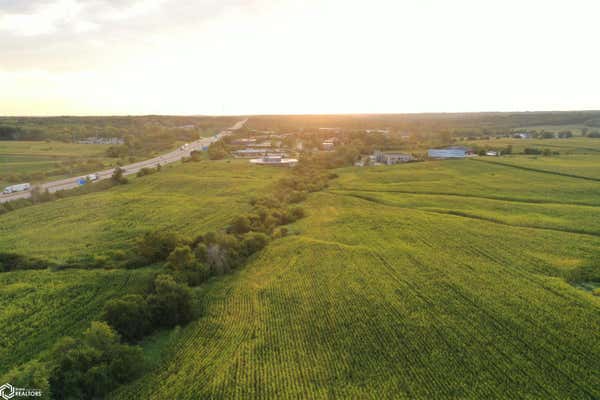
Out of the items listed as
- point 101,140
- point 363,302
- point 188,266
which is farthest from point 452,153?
point 101,140

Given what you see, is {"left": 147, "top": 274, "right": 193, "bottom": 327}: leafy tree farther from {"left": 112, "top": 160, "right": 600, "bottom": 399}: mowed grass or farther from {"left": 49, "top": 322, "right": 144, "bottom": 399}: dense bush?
{"left": 49, "top": 322, "right": 144, "bottom": 399}: dense bush

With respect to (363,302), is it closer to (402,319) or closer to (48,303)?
(402,319)

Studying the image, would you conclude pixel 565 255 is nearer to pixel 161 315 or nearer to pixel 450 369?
pixel 450 369

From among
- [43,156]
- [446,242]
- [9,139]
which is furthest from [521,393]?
[9,139]

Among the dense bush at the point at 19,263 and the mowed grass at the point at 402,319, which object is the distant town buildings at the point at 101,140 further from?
the mowed grass at the point at 402,319

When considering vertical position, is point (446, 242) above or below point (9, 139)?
below

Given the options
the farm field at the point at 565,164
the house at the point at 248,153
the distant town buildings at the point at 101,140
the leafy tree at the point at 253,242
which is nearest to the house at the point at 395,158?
the farm field at the point at 565,164
